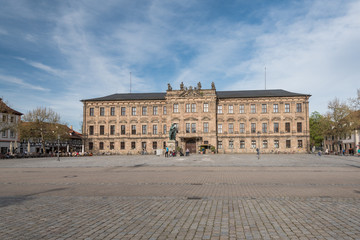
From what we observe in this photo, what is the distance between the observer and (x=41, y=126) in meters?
52.4

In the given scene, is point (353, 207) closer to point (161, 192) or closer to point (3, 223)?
point (161, 192)

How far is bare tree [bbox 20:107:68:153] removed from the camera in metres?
51.0

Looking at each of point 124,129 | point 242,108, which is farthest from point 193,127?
point 124,129

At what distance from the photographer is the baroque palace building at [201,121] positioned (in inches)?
2175

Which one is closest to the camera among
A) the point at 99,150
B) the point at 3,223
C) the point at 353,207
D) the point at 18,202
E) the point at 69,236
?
the point at 69,236

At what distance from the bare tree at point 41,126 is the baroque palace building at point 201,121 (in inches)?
267

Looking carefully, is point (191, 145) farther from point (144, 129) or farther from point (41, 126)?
point (41, 126)

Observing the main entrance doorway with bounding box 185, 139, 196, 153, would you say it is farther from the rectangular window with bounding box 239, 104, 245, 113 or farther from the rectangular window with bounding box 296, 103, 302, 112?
the rectangular window with bounding box 296, 103, 302, 112

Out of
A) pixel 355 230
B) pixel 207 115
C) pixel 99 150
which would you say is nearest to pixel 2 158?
pixel 99 150

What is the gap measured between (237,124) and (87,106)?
33317 millimetres

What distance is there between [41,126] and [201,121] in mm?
31831

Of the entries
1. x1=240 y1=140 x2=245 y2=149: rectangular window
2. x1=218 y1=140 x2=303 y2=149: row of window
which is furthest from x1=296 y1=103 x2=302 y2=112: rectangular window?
x1=240 y1=140 x2=245 y2=149: rectangular window

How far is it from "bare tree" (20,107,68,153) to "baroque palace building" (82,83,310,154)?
6.78 m

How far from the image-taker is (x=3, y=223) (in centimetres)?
597
